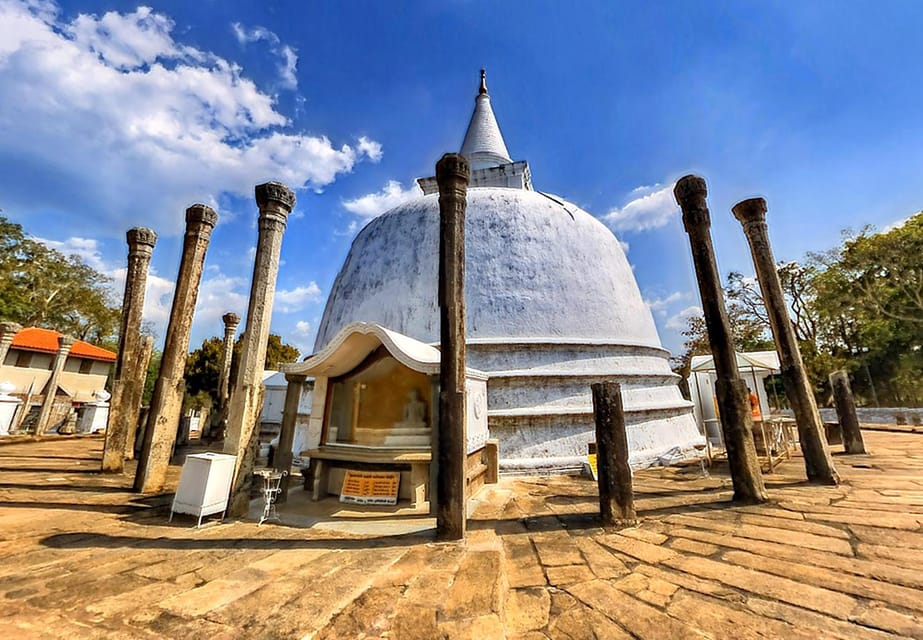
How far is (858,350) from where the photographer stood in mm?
24234

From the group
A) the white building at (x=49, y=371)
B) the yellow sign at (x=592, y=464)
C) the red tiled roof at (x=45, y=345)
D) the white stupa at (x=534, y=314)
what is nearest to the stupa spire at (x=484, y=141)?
the white stupa at (x=534, y=314)

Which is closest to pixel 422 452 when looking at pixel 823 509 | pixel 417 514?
pixel 417 514

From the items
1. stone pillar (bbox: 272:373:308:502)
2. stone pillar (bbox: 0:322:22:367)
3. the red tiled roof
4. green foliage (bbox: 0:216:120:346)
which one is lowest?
stone pillar (bbox: 272:373:308:502)

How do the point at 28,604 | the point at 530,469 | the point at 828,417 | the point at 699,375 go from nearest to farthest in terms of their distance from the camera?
the point at 28,604
the point at 530,469
the point at 699,375
the point at 828,417

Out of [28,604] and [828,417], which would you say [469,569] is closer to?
[28,604]

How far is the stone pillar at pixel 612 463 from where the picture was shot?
451 cm

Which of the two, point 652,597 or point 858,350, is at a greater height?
point 858,350

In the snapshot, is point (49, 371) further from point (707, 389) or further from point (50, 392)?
point (707, 389)

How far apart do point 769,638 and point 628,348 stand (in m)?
8.23

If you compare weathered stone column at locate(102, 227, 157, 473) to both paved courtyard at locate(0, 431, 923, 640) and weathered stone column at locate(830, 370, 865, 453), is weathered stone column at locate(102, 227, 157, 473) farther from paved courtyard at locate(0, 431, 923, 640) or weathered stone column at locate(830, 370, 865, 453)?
weathered stone column at locate(830, 370, 865, 453)

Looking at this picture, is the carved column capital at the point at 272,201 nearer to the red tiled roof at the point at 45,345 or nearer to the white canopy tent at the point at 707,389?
the white canopy tent at the point at 707,389

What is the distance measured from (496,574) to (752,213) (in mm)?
7201

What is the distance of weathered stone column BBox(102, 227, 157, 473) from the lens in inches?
301

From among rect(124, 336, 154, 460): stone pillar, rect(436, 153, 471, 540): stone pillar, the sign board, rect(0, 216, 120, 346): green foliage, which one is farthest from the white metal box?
rect(0, 216, 120, 346): green foliage
